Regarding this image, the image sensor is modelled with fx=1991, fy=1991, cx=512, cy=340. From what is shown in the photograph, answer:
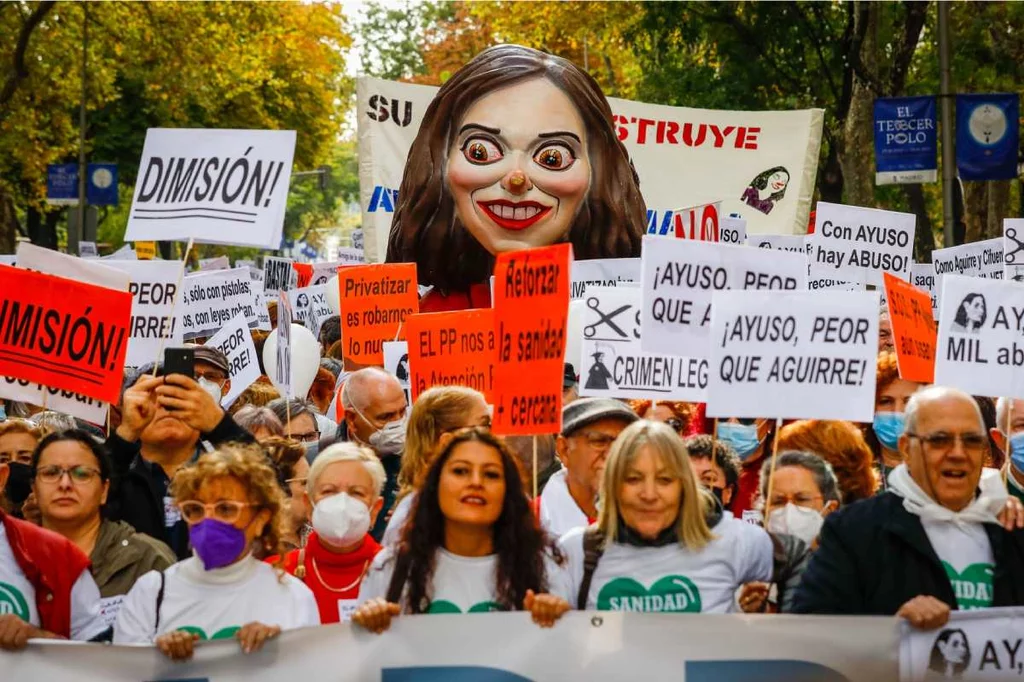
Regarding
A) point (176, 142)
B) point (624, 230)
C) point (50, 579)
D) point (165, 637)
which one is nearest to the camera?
point (165, 637)

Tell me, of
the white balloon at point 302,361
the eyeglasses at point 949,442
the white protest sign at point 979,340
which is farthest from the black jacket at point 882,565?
the white balloon at point 302,361

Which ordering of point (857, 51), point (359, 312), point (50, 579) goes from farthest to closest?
point (857, 51), point (359, 312), point (50, 579)

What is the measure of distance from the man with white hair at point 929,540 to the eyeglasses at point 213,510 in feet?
5.60

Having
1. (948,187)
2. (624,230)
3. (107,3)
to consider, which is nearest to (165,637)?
(624,230)

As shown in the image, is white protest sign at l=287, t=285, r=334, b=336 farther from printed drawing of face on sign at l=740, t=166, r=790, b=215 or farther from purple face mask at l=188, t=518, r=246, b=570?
purple face mask at l=188, t=518, r=246, b=570

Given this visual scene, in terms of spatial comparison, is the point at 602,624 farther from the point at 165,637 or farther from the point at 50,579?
the point at 50,579

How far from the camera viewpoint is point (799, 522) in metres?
6.71

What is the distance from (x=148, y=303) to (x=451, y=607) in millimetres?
4419

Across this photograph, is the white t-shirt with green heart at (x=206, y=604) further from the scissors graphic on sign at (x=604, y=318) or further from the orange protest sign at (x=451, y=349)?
the scissors graphic on sign at (x=604, y=318)

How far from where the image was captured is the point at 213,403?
727cm

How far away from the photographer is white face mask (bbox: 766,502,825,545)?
671cm

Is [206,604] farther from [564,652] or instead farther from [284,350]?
[284,350]

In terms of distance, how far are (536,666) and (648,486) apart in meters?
0.63

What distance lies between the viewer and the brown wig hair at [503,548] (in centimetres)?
590
